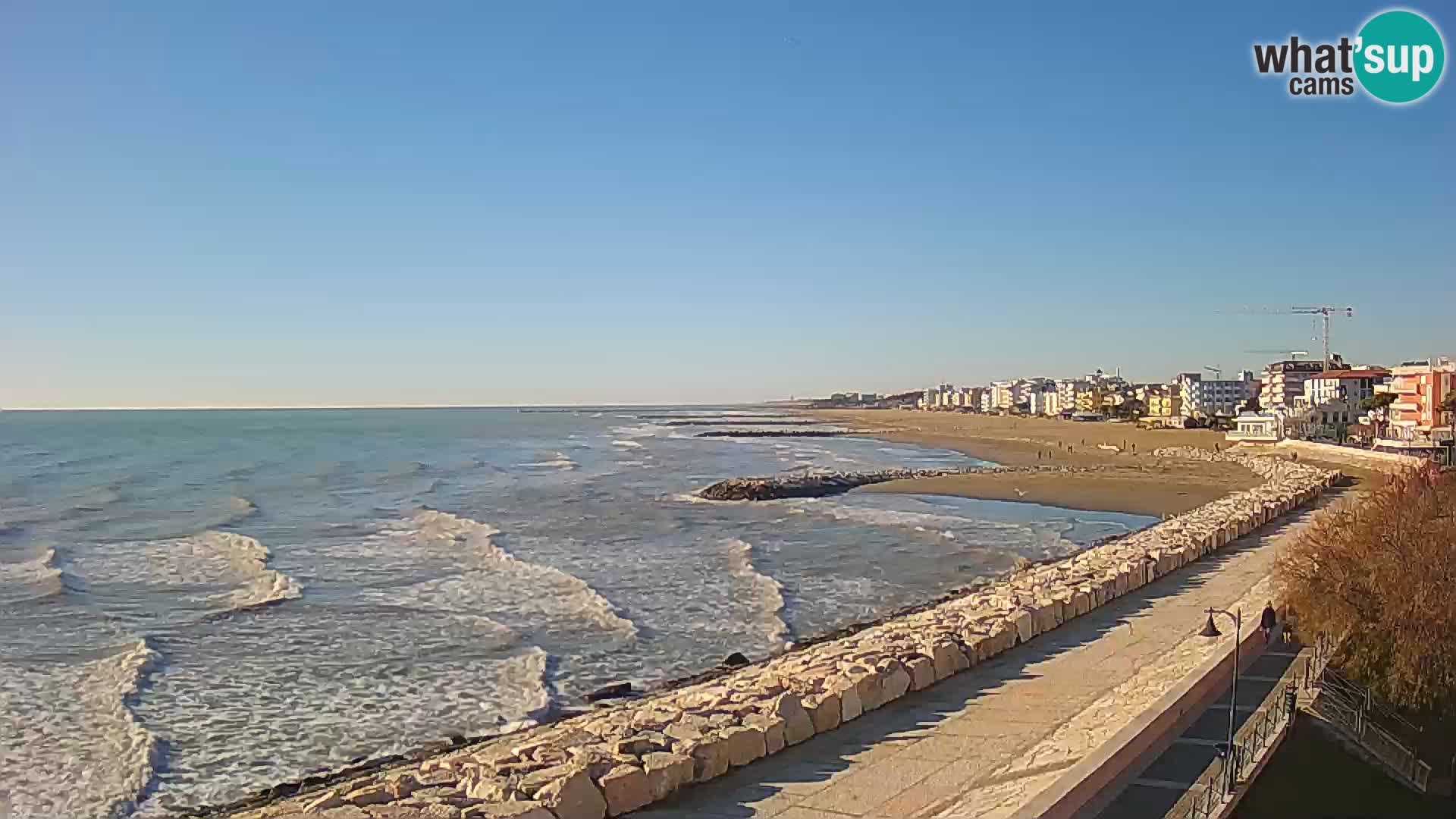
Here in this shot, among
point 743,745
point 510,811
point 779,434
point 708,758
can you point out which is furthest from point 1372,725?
point 779,434

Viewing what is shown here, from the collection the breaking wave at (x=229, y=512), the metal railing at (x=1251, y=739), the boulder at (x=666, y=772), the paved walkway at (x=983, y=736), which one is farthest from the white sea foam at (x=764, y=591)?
the breaking wave at (x=229, y=512)

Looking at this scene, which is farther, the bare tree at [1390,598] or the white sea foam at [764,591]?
the white sea foam at [764,591]

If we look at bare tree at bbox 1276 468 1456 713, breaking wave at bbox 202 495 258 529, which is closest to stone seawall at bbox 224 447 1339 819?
bare tree at bbox 1276 468 1456 713

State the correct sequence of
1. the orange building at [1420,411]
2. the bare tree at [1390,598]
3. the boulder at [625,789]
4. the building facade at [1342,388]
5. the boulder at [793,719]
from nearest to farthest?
the boulder at [625,789], the boulder at [793,719], the bare tree at [1390,598], the orange building at [1420,411], the building facade at [1342,388]

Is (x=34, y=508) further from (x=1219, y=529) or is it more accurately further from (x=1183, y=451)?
(x=1183, y=451)

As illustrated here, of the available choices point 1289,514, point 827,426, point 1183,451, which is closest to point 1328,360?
point 827,426

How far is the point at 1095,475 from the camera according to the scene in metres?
51.1

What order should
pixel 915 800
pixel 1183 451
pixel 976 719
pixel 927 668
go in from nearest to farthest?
pixel 915 800, pixel 976 719, pixel 927 668, pixel 1183 451

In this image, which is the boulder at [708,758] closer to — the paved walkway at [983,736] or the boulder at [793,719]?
the paved walkway at [983,736]

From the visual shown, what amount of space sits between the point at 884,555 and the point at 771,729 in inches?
653

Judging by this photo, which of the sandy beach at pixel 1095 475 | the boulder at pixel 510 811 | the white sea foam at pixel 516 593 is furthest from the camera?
the sandy beach at pixel 1095 475

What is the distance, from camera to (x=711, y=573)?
25219mm

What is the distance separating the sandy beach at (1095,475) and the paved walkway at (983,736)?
22391 millimetres

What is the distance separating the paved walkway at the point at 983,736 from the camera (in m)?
9.80
